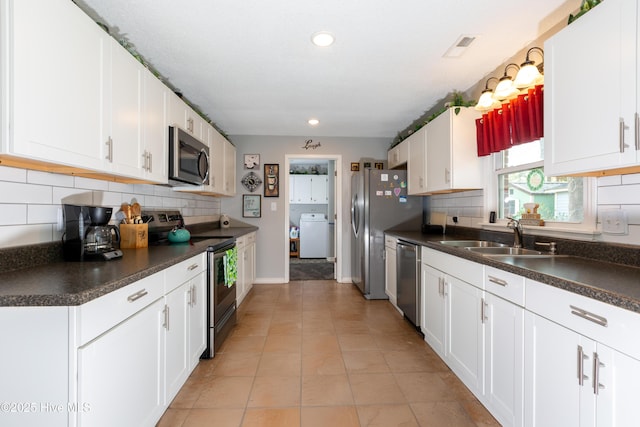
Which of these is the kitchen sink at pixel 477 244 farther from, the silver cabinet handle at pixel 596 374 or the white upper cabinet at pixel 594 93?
the silver cabinet handle at pixel 596 374

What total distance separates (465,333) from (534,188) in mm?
1233

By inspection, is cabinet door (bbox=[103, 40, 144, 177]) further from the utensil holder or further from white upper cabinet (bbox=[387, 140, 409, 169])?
white upper cabinet (bbox=[387, 140, 409, 169])

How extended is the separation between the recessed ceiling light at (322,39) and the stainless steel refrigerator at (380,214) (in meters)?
2.01

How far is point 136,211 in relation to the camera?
2.40 m

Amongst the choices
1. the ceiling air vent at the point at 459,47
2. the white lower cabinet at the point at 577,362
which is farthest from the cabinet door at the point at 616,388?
the ceiling air vent at the point at 459,47

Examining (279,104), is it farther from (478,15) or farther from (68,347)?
(68,347)

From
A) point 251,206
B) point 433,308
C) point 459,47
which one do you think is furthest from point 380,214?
point 459,47

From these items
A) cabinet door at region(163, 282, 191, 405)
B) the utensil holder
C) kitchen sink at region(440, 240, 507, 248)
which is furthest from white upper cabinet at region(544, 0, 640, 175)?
the utensil holder

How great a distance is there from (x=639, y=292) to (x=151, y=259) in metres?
2.08

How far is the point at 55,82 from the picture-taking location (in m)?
1.27

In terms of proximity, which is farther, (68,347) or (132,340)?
(132,340)

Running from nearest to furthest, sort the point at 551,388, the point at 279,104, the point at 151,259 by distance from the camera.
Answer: the point at 551,388 → the point at 151,259 → the point at 279,104

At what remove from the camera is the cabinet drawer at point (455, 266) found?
183 centimetres

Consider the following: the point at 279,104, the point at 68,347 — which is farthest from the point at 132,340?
the point at 279,104
